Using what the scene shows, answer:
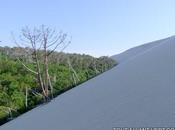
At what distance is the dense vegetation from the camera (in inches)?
800

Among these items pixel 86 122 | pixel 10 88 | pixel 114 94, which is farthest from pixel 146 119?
pixel 10 88

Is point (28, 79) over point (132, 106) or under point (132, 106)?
under

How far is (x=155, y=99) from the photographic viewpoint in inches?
224

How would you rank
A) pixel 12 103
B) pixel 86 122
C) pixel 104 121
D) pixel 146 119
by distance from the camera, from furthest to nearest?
pixel 12 103, pixel 86 122, pixel 104 121, pixel 146 119

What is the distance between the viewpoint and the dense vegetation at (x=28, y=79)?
800 inches

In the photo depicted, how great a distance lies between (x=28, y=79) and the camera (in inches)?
1032

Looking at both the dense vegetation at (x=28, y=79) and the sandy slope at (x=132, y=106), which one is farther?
the dense vegetation at (x=28, y=79)

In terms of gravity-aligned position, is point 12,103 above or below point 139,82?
below

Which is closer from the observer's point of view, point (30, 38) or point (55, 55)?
point (30, 38)

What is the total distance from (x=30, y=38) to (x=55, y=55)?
18.4m

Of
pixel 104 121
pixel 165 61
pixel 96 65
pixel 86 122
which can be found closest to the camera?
pixel 104 121

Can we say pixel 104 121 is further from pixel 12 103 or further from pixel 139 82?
pixel 12 103

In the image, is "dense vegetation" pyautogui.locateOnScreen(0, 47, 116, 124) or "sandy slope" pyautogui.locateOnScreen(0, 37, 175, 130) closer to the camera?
"sandy slope" pyautogui.locateOnScreen(0, 37, 175, 130)

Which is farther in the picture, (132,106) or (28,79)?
(28,79)
